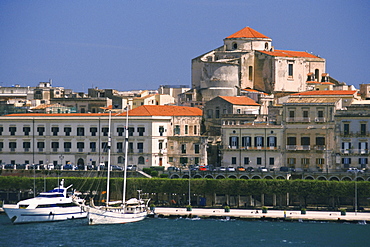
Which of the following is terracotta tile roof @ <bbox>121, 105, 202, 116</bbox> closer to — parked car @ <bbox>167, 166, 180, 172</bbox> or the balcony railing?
parked car @ <bbox>167, 166, 180, 172</bbox>

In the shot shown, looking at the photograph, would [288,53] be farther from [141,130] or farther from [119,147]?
[119,147]

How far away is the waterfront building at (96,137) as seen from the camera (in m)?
125

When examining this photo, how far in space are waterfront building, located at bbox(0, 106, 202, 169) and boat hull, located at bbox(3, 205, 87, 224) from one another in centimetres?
1630

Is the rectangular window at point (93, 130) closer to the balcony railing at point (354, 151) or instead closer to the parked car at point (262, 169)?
the parked car at point (262, 169)

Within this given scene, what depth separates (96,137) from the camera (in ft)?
416

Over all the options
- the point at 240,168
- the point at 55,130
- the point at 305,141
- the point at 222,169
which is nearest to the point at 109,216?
the point at 222,169

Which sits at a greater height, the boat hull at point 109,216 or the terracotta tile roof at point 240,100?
the terracotta tile roof at point 240,100

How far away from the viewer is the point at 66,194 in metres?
112

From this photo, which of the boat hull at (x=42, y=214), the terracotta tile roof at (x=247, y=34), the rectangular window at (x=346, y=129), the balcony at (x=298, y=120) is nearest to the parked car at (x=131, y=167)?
the boat hull at (x=42, y=214)

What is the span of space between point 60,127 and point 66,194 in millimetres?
18441

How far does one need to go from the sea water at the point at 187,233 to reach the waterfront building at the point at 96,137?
18988 millimetres

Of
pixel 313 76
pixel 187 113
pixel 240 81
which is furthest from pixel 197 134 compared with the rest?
pixel 313 76

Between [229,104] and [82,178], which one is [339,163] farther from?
[82,178]

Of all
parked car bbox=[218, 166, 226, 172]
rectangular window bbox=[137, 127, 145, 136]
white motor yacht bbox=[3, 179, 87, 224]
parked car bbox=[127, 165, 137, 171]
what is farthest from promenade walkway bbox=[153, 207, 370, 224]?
rectangular window bbox=[137, 127, 145, 136]
